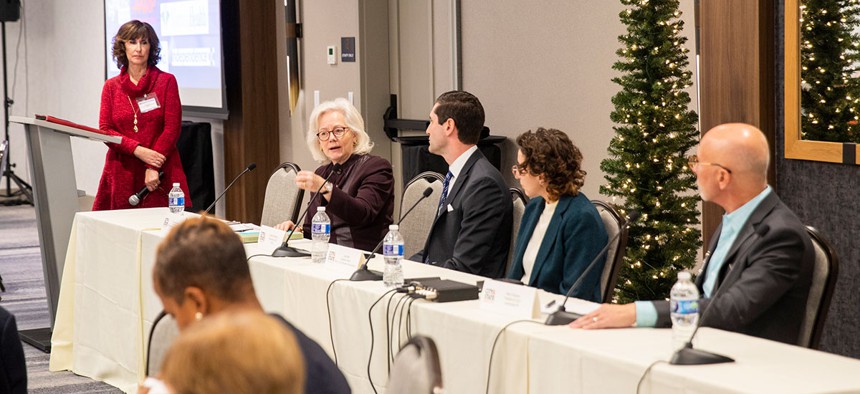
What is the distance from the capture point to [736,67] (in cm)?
428

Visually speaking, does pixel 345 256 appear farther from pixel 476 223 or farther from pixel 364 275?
pixel 476 223

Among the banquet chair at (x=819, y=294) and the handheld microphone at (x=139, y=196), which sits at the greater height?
the handheld microphone at (x=139, y=196)

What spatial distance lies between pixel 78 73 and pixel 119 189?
22.1ft

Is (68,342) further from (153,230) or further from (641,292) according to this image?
(641,292)

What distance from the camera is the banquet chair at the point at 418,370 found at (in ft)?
5.82

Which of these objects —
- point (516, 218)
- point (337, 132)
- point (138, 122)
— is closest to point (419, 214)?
point (337, 132)

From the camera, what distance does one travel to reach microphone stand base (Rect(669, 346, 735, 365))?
6.92ft

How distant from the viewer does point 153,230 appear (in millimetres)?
4348

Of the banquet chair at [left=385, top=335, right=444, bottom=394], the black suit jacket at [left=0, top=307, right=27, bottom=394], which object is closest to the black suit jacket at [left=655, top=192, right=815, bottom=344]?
the banquet chair at [left=385, top=335, right=444, bottom=394]

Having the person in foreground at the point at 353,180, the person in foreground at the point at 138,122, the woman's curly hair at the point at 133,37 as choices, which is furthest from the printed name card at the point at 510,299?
the woman's curly hair at the point at 133,37

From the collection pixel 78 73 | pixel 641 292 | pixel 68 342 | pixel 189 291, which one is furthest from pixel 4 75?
pixel 189 291

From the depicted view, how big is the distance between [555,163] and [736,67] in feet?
4.07

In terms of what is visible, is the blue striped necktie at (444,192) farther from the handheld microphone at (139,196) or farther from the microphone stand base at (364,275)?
the handheld microphone at (139,196)

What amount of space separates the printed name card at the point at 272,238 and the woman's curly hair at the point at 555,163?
979 mm
